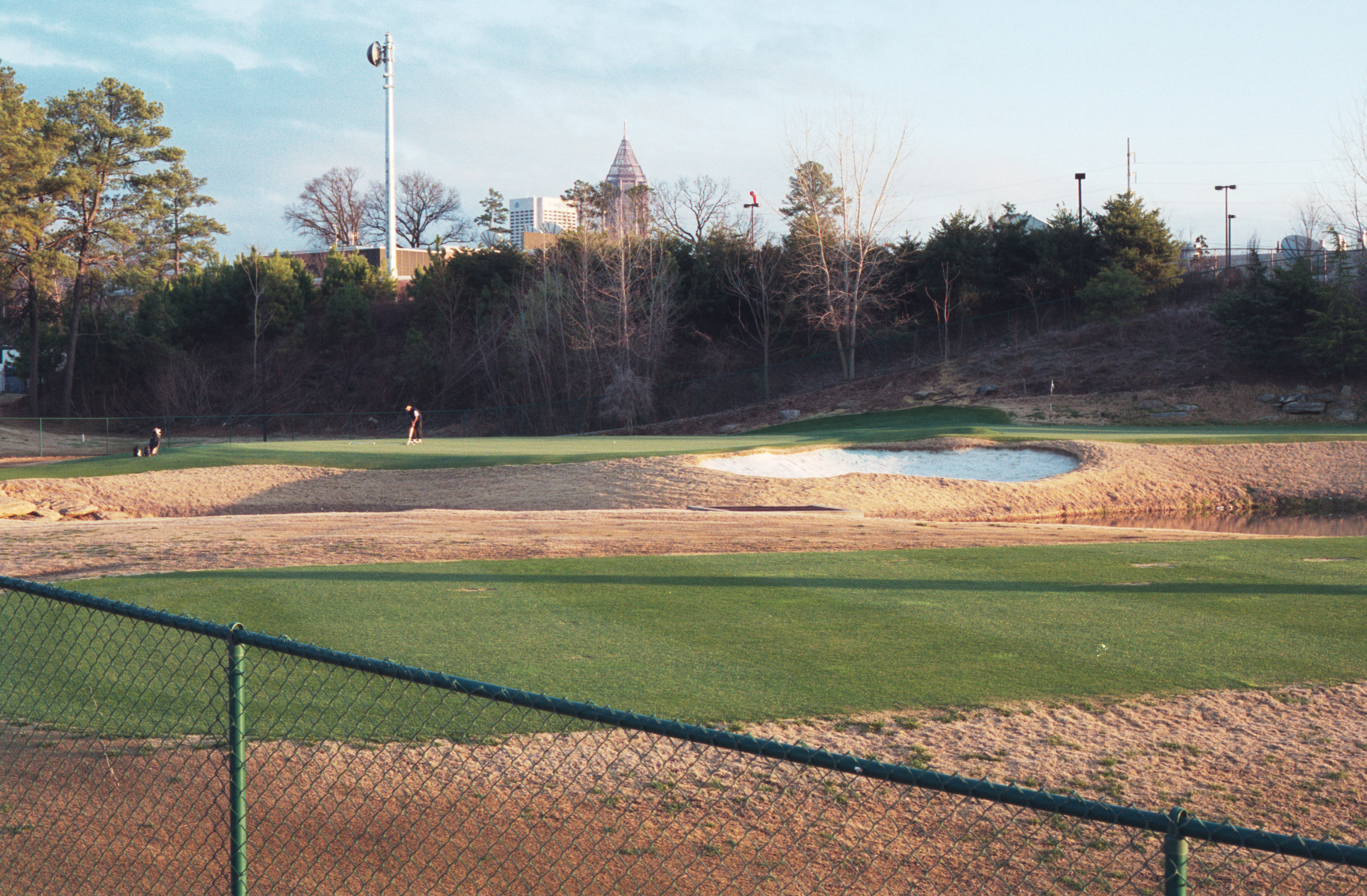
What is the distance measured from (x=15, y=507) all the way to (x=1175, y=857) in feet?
84.1

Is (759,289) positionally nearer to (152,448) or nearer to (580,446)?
(580,446)

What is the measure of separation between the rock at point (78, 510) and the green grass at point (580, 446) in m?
2.80

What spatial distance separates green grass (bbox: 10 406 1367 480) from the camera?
28.0m

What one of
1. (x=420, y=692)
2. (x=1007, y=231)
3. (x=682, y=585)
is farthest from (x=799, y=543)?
(x=1007, y=231)

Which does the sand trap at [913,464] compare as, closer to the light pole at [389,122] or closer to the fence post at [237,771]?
the fence post at [237,771]

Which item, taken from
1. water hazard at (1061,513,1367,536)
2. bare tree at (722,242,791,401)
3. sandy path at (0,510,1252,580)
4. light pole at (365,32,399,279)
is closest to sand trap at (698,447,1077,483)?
water hazard at (1061,513,1367,536)

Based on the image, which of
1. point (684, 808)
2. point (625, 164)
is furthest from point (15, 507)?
point (625, 164)

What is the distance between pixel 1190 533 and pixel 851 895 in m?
15.9

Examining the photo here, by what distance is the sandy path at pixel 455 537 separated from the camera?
14141 millimetres

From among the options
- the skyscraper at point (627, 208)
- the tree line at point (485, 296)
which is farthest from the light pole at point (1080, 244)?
the skyscraper at point (627, 208)

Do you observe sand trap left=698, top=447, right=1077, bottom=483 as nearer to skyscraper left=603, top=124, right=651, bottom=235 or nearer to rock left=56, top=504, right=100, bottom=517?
rock left=56, top=504, right=100, bottom=517

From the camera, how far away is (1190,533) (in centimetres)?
1869

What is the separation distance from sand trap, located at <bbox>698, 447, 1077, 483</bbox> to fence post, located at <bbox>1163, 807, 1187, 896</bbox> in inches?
912

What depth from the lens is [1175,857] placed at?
2527mm
